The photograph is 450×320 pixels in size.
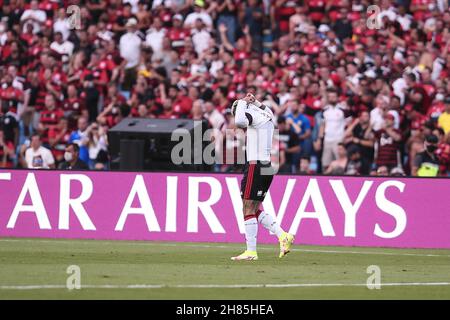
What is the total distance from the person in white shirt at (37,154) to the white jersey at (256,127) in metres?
8.41

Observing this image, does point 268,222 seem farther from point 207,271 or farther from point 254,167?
point 207,271

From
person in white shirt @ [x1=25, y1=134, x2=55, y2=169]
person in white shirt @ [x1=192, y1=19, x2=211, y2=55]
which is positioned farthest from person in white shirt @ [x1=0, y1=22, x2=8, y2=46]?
person in white shirt @ [x1=25, y1=134, x2=55, y2=169]

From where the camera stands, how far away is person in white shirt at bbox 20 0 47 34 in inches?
1146

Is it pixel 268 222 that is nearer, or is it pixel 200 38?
pixel 268 222

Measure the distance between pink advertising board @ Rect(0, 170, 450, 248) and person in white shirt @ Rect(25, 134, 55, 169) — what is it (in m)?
3.16

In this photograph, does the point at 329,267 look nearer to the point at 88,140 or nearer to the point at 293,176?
the point at 293,176

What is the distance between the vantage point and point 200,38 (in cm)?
2695

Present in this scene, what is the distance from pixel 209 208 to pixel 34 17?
1189 centimetres

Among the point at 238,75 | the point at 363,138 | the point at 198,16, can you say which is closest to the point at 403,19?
the point at 363,138

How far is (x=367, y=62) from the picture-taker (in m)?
24.9

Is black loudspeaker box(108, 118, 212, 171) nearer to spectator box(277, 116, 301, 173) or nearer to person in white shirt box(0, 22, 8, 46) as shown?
spectator box(277, 116, 301, 173)

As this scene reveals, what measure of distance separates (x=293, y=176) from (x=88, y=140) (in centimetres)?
677
